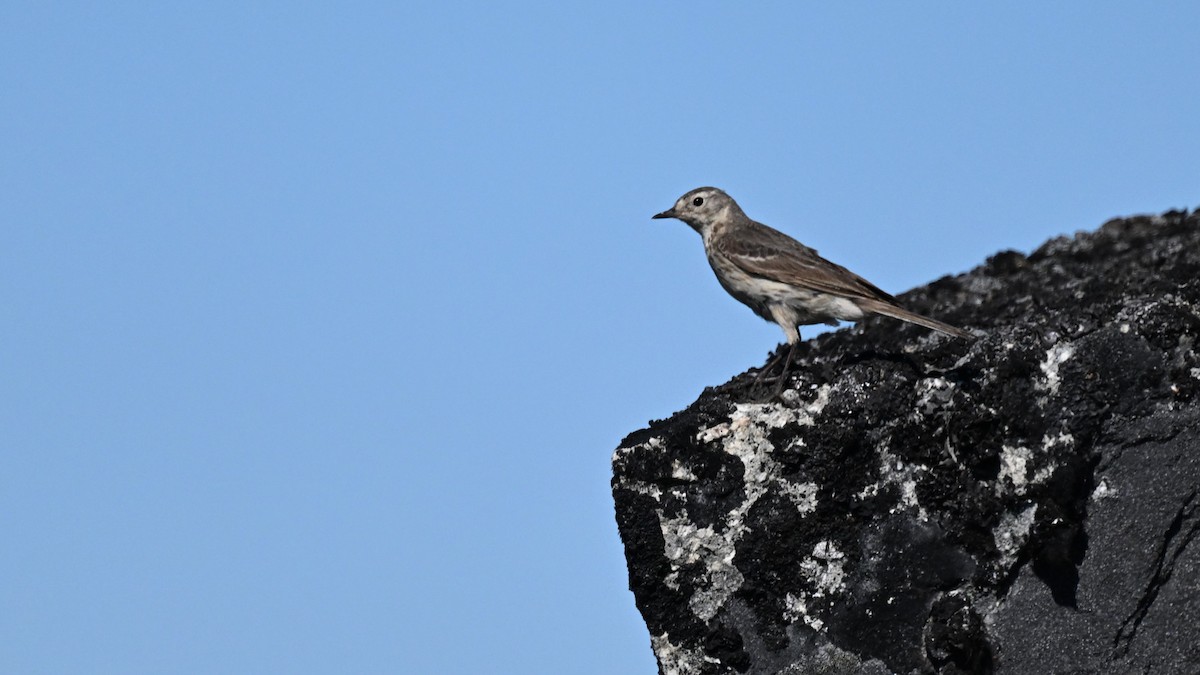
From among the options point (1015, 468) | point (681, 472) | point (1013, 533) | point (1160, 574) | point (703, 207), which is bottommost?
point (1160, 574)

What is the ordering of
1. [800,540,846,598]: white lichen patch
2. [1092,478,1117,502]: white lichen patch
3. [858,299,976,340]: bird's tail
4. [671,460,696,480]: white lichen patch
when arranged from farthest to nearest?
[858,299,976,340]: bird's tail < [671,460,696,480]: white lichen patch < [800,540,846,598]: white lichen patch < [1092,478,1117,502]: white lichen patch

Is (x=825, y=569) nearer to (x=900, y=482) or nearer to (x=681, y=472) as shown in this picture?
(x=900, y=482)

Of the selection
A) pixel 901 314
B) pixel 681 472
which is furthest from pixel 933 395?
pixel 901 314

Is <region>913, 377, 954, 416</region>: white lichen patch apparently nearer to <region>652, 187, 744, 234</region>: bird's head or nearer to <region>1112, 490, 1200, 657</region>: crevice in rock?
<region>1112, 490, 1200, 657</region>: crevice in rock

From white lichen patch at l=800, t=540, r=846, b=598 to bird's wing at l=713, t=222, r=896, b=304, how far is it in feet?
12.2

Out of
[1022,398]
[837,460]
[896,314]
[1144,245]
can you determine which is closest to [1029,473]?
[1022,398]

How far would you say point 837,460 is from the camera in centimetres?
586

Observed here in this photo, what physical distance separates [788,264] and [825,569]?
4145mm

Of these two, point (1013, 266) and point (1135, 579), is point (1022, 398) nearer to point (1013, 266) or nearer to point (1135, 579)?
point (1135, 579)

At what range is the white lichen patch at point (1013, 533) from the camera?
5.41m

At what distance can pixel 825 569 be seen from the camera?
18.8 ft

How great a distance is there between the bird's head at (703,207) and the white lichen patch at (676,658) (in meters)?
5.57

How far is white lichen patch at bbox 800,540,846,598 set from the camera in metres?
5.70

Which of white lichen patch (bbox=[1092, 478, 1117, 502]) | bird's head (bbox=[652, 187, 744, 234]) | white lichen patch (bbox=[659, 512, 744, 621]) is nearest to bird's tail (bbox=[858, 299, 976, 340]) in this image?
bird's head (bbox=[652, 187, 744, 234])
